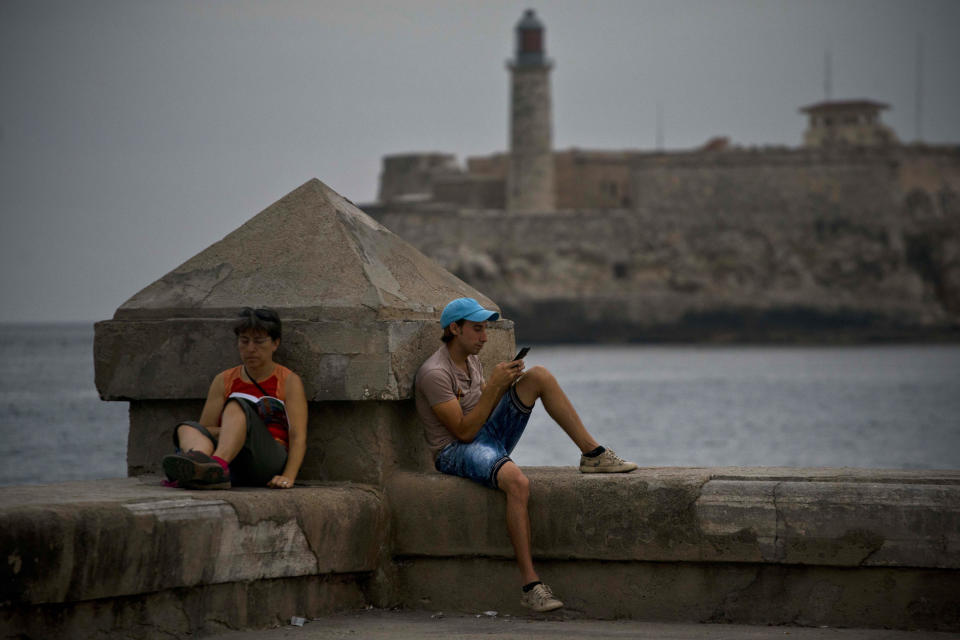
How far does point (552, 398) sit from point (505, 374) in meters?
0.19

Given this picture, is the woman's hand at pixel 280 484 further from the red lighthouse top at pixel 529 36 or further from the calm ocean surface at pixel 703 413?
the red lighthouse top at pixel 529 36

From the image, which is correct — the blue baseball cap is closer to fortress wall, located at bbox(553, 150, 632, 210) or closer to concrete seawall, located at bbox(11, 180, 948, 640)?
concrete seawall, located at bbox(11, 180, 948, 640)

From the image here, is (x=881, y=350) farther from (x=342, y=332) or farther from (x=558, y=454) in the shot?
(x=342, y=332)

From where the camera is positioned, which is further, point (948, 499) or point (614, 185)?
point (614, 185)

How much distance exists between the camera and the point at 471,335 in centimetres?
498

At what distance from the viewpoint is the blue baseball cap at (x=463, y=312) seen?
496cm

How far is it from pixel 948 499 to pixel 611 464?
3.72 feet

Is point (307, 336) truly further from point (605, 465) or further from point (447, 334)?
point (605, 465)

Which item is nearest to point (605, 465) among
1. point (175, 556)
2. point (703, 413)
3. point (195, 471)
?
point (195, 471)

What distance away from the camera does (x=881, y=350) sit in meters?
71.2

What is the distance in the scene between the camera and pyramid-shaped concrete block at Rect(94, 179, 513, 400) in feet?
16.0

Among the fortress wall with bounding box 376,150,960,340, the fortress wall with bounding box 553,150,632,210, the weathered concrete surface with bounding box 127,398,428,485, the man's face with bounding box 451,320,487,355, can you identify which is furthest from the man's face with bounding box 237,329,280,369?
the fortress wall with bounding box 553,150,632,210

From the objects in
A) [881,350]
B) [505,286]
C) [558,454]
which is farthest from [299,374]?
[881,350]

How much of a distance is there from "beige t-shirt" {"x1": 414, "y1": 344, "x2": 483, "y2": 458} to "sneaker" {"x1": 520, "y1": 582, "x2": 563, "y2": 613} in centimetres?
69
